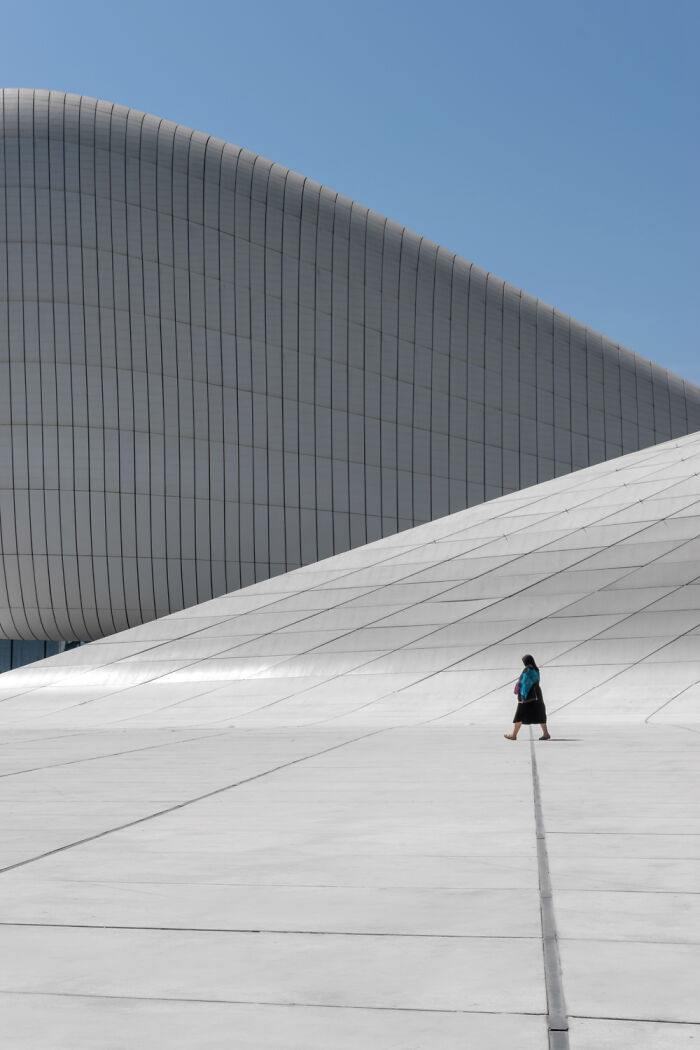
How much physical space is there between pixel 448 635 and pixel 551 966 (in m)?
17.5

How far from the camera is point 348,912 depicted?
434 centimetres

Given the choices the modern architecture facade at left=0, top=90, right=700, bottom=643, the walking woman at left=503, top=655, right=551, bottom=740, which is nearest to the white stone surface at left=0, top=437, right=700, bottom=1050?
the walking woman at left=503, top=655, right=551, bottom=740

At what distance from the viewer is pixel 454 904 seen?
446 centimetres

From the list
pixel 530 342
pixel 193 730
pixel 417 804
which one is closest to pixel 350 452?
pixel 530 342

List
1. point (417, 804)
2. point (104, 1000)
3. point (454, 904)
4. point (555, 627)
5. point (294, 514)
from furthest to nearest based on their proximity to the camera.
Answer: point (294, 514) < point (555, 627) < point (417, 804) < point (454, 904) < point (104, 1000)

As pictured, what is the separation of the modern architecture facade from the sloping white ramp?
9.28 meters

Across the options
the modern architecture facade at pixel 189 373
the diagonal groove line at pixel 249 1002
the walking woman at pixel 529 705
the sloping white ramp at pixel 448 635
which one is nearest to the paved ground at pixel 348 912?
the diagonal groove line at pixel 249 1002

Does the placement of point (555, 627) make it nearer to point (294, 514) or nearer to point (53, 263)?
point (294, 514)

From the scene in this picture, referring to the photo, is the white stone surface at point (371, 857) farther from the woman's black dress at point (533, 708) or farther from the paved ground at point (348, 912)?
the woman's black dress at point (533, 708)

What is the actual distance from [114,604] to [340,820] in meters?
30.1

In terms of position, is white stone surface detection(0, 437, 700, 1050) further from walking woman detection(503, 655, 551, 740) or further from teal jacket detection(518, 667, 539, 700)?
teal jacket detection(518, 667, 539, 700)

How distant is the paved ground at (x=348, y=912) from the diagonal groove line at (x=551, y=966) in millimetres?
24

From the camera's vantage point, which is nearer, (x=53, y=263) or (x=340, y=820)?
(x=340, y=820)

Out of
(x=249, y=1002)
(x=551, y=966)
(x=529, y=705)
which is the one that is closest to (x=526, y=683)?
(x=529, y=705)
